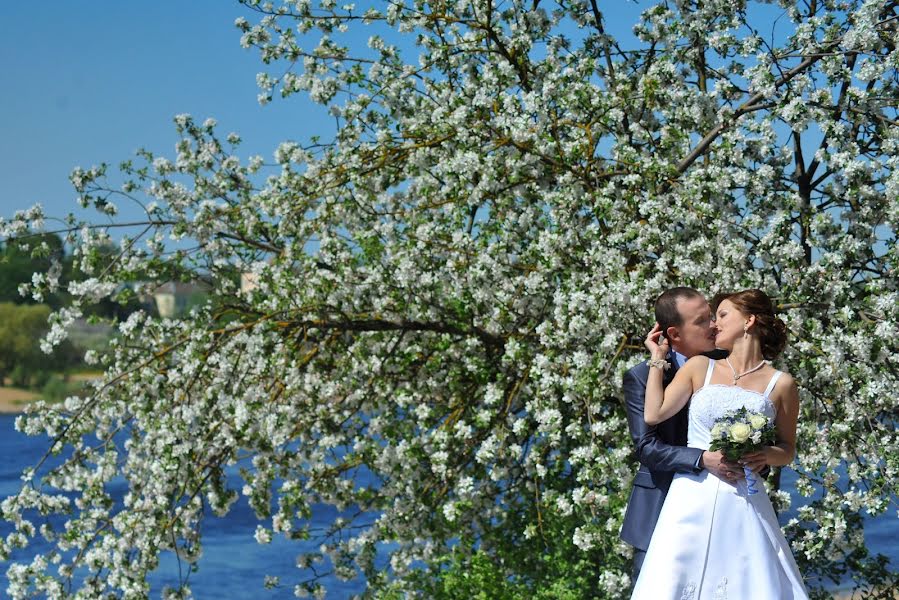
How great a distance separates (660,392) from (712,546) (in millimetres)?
532

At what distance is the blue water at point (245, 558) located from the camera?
12.9 m

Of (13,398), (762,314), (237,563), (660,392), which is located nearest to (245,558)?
(237,563)

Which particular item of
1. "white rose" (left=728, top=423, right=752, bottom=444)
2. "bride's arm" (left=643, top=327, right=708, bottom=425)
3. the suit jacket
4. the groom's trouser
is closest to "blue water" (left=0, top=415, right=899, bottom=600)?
the groom's trouser

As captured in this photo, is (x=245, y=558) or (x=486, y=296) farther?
(x=245, y=558)

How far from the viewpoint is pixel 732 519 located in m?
3.73

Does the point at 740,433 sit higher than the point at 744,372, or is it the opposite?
the point at 744,372

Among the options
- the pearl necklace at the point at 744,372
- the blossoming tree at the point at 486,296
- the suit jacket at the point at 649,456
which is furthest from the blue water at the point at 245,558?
the pearl necklace at the point at 744,372

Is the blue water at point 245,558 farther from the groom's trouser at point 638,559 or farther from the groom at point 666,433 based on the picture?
the groom at point 666,433

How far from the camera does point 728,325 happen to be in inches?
151

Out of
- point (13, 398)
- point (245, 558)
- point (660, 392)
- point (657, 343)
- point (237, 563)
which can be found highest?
point (13, 398)

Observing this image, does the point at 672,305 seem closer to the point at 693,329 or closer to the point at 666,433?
the point at 693,329

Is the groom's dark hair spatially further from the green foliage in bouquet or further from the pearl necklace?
the green foliage in bouquet

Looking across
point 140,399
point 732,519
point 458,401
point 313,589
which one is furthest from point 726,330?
point 140,399

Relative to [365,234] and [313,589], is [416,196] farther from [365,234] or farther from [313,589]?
[313,589]
